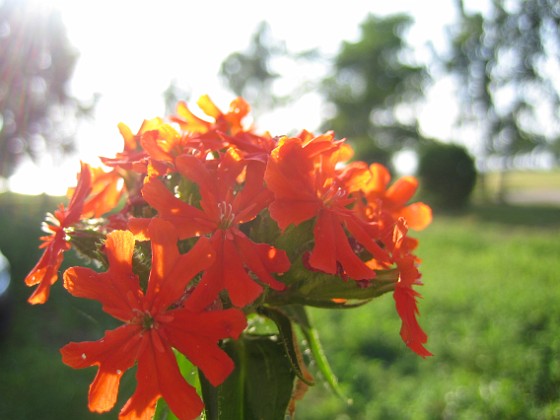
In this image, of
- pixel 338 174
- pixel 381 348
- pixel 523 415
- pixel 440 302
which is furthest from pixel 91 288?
pixel 440 302

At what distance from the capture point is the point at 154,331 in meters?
0.67

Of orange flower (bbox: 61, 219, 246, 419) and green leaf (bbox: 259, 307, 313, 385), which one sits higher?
orange flower (bbox: 61, 219, 246, 419)

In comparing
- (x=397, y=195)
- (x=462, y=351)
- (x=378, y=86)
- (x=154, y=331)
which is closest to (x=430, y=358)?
(x=462, y=351)

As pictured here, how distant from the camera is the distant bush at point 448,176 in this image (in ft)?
42.6

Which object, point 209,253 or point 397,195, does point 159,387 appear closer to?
point 209,253

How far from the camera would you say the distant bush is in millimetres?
12992

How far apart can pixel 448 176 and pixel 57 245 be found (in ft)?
42.4

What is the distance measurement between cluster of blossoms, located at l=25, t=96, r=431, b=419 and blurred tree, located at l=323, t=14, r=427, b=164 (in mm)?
25991

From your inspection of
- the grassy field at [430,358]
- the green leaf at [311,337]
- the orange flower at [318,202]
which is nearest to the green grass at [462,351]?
the grassy field at [430,358]

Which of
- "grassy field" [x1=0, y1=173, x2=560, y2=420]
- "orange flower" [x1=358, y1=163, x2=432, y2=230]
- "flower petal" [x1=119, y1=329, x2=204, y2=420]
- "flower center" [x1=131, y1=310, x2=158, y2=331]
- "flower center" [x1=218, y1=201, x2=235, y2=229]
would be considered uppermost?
"flower center" [x1=218, y1=201, x2=235, y2=229]

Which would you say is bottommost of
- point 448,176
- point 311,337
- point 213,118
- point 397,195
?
point 448,176

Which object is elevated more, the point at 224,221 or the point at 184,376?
the point at 224,221

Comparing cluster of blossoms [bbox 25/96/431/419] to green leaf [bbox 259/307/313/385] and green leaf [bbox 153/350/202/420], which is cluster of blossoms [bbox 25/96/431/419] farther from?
green leaf [bbox 153/350/202/420]

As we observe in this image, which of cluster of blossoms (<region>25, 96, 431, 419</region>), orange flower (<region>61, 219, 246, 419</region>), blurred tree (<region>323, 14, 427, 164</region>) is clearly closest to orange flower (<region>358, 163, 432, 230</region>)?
cluster of blossoms (<region>25, 96, 431, 419</region>)
